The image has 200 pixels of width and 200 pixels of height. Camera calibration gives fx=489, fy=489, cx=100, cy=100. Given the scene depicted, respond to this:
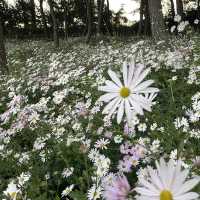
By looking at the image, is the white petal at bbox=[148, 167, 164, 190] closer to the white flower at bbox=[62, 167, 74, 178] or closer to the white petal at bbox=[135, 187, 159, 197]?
the white petal at bbox=[135, 187, 159, 197]

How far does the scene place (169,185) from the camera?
90cm

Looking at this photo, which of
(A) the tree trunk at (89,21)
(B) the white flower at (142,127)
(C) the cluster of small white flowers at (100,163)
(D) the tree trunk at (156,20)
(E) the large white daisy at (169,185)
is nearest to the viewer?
(E) the large white daisy at (169,185)

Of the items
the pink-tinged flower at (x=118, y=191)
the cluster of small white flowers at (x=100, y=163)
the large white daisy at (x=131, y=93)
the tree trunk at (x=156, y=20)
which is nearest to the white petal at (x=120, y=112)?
the large white daisy at (x=131, y=93)

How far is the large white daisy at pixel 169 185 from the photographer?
875 millimetres

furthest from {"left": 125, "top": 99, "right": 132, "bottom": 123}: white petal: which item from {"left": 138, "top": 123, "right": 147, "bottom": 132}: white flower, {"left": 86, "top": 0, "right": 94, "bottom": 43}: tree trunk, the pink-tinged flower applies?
{"left": 86, "top": 0, "right": 94, "bottom": 43}: tree trunk

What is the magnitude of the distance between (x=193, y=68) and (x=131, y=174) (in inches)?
89.5

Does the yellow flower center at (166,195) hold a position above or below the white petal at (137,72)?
below

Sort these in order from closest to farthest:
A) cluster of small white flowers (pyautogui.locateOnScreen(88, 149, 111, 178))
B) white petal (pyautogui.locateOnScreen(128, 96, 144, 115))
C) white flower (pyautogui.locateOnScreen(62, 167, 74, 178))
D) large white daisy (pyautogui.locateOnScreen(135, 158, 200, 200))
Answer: large white daisy (pyautogui.locateOnScreen(135, 158, 200, 200)), white petal (pyautogui.locateOnScreen(128, 96, 144, 115)), cluster of small white flowers (pyautogui.locateOnScreen(88, 149, 111, 178)), white flower (pyautogui.locateOnScreen(62, 167, 74, 178))

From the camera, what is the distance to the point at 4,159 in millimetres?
4449

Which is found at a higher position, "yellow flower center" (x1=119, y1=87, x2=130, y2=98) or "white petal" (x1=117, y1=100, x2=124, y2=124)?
"yellow flower center" (x1=119, y1=87, x2=130, y2=98)

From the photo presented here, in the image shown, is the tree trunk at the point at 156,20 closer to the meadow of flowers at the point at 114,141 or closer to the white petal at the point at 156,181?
the meadow of flowers at the point at 114,141

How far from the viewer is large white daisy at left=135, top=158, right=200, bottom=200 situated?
2.87 feet

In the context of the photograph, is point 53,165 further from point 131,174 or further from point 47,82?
point 47,82

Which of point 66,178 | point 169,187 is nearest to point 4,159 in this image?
point 66,178
